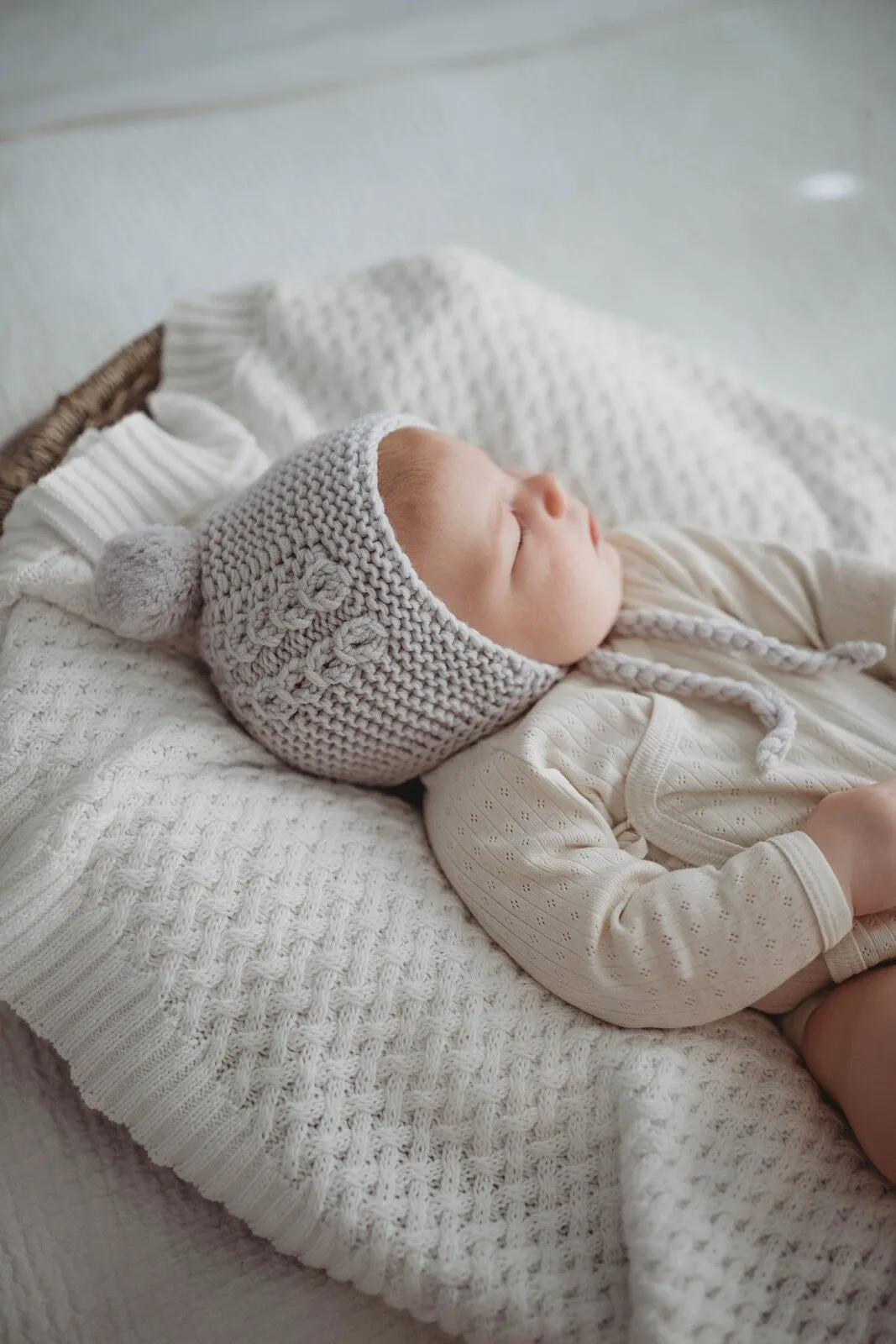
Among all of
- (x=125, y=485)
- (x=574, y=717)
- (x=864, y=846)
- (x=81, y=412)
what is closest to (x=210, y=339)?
(x=81, y=412)

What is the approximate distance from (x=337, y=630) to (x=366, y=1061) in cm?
39

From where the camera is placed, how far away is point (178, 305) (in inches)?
56.2

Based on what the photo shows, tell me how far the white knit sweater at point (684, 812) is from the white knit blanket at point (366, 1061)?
6 cm

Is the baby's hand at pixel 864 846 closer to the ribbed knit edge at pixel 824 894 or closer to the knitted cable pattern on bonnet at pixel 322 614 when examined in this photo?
the ribbed knit edge at pixel 824 894

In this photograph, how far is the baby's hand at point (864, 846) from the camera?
899 mm

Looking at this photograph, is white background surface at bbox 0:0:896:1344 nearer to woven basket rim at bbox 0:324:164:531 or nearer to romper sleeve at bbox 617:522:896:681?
woven basket rim at bbox 0:324:164:531

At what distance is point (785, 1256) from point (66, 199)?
178cm

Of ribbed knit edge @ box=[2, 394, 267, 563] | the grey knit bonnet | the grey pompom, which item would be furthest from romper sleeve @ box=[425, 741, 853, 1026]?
Result: ribbed knit edge @ box=[2, 394, 267, 563]

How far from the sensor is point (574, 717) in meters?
1.06

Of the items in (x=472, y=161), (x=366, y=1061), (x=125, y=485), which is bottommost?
(x=366, y=1061)

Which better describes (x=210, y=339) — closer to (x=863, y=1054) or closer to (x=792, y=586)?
(x=792, y=586)

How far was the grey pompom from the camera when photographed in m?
0.98

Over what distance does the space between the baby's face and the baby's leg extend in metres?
0.43

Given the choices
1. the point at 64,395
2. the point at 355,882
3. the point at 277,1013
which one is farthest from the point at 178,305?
the point at 277,1013
